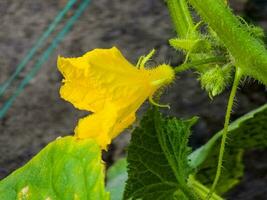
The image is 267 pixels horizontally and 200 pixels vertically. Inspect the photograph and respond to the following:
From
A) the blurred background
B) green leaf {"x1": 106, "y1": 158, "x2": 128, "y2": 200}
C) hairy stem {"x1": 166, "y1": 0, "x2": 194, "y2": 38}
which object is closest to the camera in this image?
hairy stem {"x1": 166, "y1": 0, "x2": 194, "y2": 38}

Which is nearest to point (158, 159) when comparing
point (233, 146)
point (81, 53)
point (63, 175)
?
point (63, 175)

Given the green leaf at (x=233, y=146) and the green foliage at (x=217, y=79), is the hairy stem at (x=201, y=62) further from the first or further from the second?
the green leaf at (x=233, y=146)

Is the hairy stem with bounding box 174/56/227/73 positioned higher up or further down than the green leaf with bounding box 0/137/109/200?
higher up

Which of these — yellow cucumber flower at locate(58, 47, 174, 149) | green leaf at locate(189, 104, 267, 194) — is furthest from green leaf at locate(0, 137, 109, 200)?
green leaf at locate(189, 104, 267, 194)

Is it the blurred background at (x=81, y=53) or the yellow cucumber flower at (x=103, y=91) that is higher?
the yellow cucumber flower at (x=103, y=91)

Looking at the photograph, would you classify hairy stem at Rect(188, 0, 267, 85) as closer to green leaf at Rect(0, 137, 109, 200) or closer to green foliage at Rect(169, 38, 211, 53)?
green foliage at Rect(169, 38, 211, 53)

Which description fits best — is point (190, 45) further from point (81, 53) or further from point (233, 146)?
point (81, 53)

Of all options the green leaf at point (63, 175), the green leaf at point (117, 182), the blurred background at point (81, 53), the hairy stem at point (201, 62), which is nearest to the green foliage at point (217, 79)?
the hairy stem at point (201, 62)

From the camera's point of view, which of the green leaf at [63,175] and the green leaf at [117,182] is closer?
the green leaf at [63,175]
